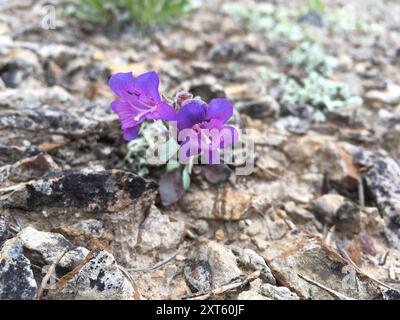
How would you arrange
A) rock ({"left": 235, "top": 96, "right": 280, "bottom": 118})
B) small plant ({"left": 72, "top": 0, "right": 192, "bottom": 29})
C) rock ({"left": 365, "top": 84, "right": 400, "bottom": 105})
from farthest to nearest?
small plant ({"left": 72, "top": 0, "right": 192, "bottom": 29}) → rock ({"left": 365, "top": 84, "right": 400, "bottom": 105}) → rock ({"left": 235, "top": 96, "right": 280, "bottom": 118})

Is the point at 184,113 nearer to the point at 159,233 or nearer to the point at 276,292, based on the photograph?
the point at 159,233

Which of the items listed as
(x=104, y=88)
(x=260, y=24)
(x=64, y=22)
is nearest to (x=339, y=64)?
(x=260, y=24)

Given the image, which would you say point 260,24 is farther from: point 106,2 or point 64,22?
point 64,22

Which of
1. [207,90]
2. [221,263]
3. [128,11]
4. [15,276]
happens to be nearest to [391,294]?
[221,263]

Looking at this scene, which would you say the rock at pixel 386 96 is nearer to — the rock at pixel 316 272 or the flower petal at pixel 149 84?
the rock at pixel 316 272

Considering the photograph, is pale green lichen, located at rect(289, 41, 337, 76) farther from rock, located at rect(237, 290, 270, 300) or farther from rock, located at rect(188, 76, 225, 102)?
rock, located at rect(237, 290, 270, 300)

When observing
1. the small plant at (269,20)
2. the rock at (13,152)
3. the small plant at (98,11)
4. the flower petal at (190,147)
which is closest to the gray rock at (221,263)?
the flower petal at (190,147)

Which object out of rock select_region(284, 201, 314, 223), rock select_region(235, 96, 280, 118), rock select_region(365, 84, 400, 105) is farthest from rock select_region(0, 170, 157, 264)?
rock select_region(365, 84, 400, 105)
